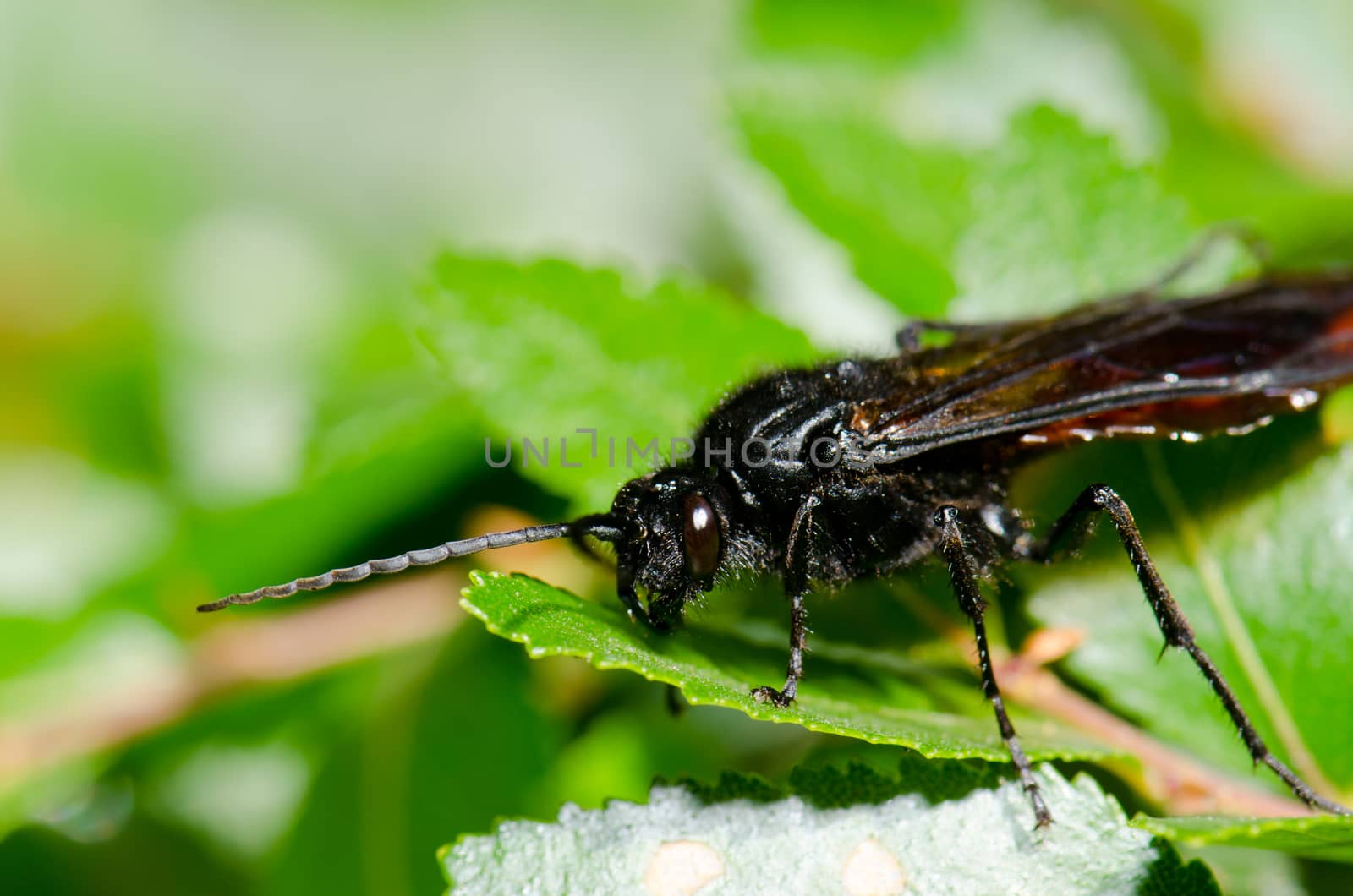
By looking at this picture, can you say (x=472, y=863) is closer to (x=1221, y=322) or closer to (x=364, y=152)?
(x=1221, y=322)

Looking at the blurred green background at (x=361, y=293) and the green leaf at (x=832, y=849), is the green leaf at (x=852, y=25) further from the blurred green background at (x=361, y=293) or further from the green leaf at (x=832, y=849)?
the green leaf at (x=832, y=849)

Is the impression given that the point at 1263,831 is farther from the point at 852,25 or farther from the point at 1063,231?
the point at 852,25

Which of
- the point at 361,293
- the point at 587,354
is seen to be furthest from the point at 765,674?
the point at 361,293

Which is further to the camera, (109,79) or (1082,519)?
(109,79)

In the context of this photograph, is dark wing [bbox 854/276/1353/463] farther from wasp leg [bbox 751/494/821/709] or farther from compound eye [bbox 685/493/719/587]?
compound eye [bbox 685/493/719/587]

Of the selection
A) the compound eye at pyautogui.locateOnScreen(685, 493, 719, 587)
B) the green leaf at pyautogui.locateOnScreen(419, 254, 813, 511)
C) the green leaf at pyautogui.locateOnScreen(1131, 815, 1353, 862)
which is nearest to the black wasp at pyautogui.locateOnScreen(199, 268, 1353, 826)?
the compound eye at pyautogui.locateOnScreen(685, 493, 719, 587)

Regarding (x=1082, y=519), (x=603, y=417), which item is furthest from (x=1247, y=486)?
(x=603, y=417)

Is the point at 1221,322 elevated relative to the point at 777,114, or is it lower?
lower
